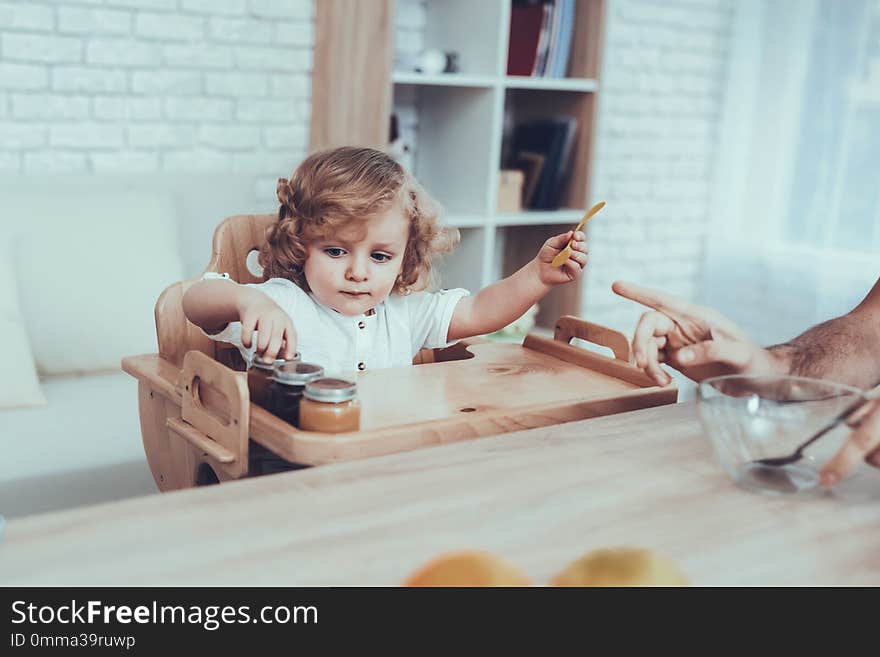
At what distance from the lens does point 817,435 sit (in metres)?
0.91

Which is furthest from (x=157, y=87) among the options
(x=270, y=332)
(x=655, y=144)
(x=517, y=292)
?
(x=655, y=144)

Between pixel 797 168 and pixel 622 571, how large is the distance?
346 cm

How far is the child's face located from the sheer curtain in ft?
8.18

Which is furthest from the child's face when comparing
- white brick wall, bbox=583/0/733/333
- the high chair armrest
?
white brick wall, bbox=583/0/733/333

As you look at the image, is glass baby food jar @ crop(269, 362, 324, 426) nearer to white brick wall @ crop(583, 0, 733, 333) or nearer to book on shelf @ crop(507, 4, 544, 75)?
book on shelf @ crop(507, 4, 544, 75)

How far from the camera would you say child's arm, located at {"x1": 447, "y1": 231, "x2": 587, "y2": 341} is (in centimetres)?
156

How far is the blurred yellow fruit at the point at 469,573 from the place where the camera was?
658mm

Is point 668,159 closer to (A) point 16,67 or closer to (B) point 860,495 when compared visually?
(A) point 16,67

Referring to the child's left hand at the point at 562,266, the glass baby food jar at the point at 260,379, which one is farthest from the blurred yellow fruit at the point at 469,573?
the child's left hand at the point at 562,266

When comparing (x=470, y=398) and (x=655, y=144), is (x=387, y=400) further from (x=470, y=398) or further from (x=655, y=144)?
(x=655, y=144)

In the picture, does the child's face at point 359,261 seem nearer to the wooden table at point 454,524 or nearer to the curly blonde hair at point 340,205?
the curly blonde hair at point 340,205

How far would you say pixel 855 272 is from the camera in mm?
3613
